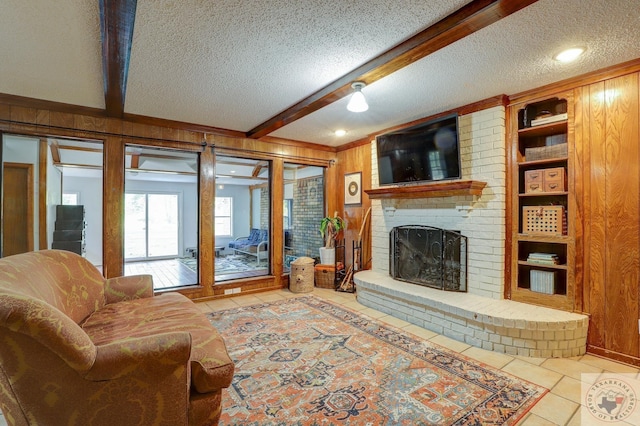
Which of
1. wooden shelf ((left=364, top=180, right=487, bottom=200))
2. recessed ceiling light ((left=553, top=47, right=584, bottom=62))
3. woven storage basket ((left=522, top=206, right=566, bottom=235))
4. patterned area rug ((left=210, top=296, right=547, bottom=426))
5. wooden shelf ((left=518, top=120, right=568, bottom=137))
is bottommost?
patterned area rug ((left=210, top=296, right=547, bottom=426))

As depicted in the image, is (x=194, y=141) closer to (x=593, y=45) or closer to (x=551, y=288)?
(x=593, y=45)

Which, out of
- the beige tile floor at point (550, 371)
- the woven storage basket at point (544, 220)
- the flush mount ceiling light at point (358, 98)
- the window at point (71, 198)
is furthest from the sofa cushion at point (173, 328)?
the window at point (71, 198)

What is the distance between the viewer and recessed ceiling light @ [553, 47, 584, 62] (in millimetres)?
2100

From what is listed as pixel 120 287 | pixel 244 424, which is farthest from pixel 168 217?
pixel 244 424

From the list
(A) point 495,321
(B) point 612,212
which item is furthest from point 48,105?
(B) point 612,212

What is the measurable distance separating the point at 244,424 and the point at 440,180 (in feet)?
9.38

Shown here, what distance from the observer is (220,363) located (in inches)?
56.3

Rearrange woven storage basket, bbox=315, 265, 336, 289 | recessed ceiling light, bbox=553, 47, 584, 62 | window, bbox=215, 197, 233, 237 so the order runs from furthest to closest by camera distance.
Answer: window, bbox=215, 197, 233, 237 < woven storage basket, bbox=315, 265, 336, 289 < recessed ceiling light, bbox=553, 47, 584, 62

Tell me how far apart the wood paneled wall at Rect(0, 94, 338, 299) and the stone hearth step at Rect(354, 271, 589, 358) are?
218cm

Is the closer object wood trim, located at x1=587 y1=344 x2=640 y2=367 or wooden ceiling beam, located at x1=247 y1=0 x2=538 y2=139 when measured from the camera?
wooden ceiling beam, located at x1=247 y1=0 x2=538 y2=139

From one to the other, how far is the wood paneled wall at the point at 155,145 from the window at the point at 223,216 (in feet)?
17.0

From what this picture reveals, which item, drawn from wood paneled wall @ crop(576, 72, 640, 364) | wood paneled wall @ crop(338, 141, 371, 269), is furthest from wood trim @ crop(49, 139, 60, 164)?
wood paneled wall @ crop(576, 72, 640, 364)

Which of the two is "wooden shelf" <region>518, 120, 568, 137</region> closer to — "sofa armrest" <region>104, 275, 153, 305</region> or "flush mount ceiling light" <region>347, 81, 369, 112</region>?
"flush mount ceiling light" <region>347, 81, 369, 112</region>

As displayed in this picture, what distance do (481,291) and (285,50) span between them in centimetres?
288
